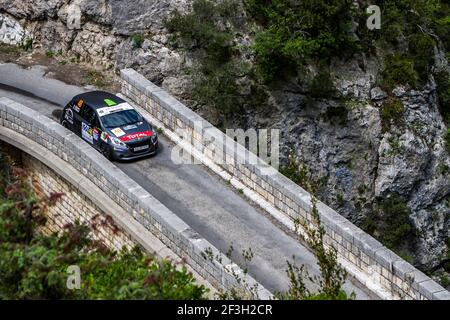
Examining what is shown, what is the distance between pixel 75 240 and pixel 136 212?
4.63m

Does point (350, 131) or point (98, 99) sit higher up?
point (98, 99)

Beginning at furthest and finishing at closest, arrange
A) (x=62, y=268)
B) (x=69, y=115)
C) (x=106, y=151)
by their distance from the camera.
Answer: (x=69, y=115) → (x=106, y=151) → (x=62, y=268)

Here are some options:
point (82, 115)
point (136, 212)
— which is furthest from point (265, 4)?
point (136, 212)

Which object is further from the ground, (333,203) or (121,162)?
(121,162)

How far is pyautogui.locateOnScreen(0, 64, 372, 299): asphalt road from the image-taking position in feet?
68.1

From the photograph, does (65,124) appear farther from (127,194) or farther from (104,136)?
(127,194)

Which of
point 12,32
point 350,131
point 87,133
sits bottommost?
point 350,131

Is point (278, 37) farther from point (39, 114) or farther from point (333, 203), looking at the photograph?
point (39, 114)

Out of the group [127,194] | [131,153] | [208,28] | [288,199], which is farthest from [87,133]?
[208,28]

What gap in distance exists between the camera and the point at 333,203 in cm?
3023

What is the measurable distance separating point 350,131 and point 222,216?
31.6 ft

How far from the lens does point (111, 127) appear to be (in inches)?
968

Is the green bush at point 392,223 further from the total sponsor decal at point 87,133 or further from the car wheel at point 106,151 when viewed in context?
the total sponsor decal at point 87,133

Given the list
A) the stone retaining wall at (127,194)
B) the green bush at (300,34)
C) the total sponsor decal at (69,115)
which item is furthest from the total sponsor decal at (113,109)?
Result: the green bush at (300,34)
